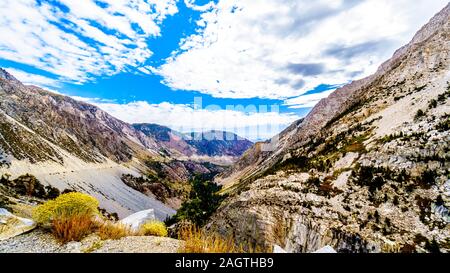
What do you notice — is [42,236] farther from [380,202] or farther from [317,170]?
[317,170]

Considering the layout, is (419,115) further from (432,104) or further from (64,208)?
(64,208)

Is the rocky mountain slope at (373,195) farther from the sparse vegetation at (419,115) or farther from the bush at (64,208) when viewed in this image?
the bush at (64,208)

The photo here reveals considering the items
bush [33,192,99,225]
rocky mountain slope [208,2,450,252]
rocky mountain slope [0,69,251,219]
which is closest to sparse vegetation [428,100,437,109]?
rocky mountain slope [208,2,450,252]

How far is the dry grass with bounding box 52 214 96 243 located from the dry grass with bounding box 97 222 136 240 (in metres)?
0.37

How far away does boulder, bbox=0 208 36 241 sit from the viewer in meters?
7.60

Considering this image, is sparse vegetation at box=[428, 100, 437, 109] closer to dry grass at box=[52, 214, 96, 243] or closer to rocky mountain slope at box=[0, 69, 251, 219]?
dry grass at box=[52, 214, 96, 243]

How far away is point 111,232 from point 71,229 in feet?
3.85

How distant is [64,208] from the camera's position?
896 centimetres

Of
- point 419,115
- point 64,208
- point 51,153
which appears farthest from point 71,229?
point 51,153

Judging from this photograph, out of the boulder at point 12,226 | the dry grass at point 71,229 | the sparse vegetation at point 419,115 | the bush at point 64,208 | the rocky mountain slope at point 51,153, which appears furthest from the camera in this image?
the rocky mountain slope at point 51,153

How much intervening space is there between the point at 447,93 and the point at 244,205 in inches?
1302

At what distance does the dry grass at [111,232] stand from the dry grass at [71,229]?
0.37 meters

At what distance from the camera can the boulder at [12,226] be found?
7597 mm

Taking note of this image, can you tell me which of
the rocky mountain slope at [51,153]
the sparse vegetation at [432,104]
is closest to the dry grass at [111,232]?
the sparse vegetation at [432,104]
